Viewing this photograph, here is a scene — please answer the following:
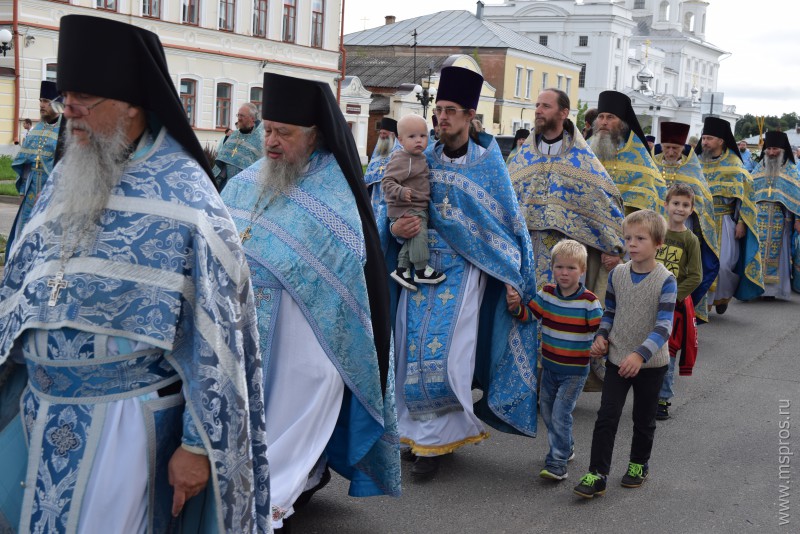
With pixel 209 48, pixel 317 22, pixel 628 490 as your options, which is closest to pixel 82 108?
pixel 628 490

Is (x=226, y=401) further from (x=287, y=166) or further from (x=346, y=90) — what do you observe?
(x=346, y=90)

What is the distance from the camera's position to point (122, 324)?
3.06m

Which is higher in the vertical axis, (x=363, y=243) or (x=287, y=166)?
(x=287, y=166)

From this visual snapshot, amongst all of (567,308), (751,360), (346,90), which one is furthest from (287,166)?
(346,90)

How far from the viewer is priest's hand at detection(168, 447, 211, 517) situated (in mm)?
3129

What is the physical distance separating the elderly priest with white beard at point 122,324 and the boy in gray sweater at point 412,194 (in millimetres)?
2793

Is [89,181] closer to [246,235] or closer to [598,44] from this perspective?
A: [246,235]

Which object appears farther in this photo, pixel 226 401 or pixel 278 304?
pixel 278 304

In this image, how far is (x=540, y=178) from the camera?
7098 millimetres

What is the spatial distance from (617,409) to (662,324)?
0.50 m

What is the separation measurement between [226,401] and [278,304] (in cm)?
136

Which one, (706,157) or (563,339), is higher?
(706,157)

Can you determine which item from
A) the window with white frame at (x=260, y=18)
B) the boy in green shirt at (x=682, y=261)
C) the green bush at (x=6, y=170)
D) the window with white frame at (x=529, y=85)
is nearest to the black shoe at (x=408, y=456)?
the boy in green shirt at (x=682, y=261)

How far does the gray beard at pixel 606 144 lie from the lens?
27.0 ft
